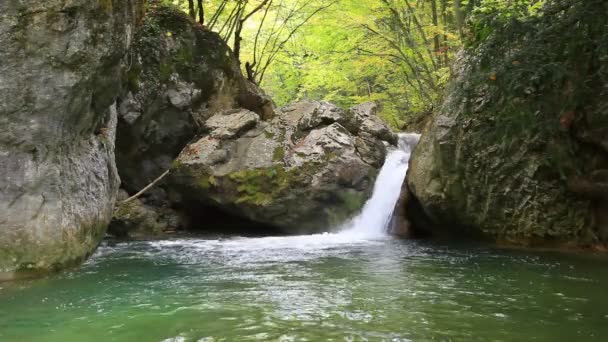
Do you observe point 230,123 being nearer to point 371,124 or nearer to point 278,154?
point 278,154

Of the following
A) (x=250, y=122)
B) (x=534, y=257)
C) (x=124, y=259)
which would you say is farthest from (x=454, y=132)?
(x=124, y=259)

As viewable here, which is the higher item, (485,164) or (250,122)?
(250,122)

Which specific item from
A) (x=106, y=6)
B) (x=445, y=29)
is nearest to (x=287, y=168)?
(x=106, y=6)

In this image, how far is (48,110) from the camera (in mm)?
7750

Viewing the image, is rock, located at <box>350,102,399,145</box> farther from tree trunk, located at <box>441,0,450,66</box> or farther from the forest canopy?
tree trunk, located at <box>441,0,450,66</box>

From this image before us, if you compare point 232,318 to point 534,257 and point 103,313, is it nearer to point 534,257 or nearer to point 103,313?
point 103,313

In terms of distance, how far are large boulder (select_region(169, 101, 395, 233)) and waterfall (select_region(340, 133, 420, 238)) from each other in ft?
0.77

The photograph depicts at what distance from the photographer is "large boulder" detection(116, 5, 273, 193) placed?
14156mm

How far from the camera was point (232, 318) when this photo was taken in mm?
5680

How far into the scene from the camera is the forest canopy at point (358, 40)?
59.6 feet

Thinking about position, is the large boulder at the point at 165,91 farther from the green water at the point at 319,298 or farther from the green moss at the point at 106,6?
the green moss at the point at 106,6

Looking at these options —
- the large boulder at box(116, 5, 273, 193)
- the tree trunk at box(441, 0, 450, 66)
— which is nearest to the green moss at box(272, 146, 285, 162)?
the large boulder at box(116, 5, 273, 193)

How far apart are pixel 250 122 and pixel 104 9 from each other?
24.0 feet

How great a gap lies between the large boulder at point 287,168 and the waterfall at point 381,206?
233mm
